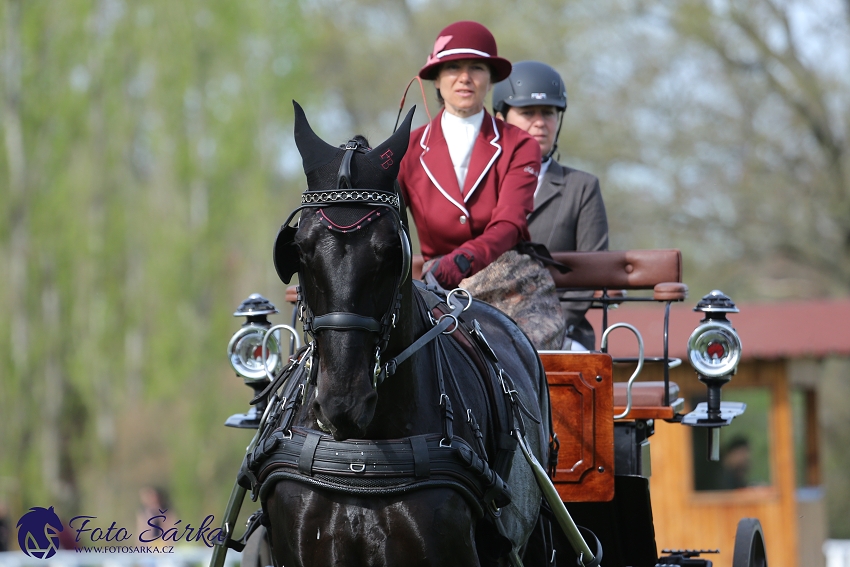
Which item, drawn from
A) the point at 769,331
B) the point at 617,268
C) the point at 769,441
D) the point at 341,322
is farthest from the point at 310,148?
the point at 769,441

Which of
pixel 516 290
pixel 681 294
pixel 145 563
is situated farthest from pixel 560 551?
pixel 145 563

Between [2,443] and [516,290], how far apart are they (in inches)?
654

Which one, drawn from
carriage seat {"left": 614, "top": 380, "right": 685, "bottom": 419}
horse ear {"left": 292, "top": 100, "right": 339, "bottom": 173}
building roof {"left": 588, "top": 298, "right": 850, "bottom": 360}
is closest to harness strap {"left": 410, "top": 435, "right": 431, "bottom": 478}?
horse ear {"left": 292, "top": 100, "right": 339, "bottom": 173}

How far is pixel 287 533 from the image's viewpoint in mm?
3158

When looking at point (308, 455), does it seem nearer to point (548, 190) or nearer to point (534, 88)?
point (548, 190)

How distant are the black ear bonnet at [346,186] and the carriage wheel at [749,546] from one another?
2942mm

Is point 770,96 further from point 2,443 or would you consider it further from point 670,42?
point 2,443

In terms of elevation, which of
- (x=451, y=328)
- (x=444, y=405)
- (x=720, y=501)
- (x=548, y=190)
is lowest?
(x=720, y=501)

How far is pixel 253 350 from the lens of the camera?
4.99 metres

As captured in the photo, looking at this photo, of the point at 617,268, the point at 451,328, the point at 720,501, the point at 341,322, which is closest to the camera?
the point at 341,322

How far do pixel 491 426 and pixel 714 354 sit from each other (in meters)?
1.96

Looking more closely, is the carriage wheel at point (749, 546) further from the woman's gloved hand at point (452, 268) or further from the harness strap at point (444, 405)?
the harness strap at point (444, 405)

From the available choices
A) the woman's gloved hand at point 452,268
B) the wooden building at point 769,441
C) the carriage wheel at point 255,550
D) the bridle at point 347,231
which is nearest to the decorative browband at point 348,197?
the bridle at point 347,231

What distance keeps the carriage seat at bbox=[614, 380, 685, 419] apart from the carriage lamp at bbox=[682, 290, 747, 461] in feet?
0.37
